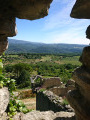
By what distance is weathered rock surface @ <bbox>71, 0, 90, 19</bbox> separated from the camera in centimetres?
227

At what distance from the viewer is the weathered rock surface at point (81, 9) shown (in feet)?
7.43

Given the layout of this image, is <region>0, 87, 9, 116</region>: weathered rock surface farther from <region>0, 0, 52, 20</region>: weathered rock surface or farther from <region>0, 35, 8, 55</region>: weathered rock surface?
<region>0, 0, 52, 20</region>: weathered rock surface

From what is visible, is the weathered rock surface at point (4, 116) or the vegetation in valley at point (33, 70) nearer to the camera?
the weathered rock surface at point (4, 116)

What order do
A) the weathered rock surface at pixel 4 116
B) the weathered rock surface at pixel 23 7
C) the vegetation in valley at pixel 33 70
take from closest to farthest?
the weathered rock surface at pixel 23 7 < the weathered rock surface at pixel 4 116 < the vegetation in valley at pixel 33 70

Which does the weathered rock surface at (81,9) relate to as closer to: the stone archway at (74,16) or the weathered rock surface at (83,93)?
the stone archway at (74,16)

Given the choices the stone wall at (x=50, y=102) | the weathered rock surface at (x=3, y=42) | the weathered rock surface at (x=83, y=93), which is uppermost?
the weathered rock surface at (x=3, y=42)

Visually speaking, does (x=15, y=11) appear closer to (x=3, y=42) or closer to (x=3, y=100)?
(x=3, y=42)

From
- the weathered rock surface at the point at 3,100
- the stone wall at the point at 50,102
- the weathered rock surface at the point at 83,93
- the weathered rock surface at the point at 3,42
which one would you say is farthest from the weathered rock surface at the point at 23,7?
the stone wall at the point at 50,102

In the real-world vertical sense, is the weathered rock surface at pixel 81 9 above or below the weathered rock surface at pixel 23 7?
below

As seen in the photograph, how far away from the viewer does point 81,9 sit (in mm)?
2398

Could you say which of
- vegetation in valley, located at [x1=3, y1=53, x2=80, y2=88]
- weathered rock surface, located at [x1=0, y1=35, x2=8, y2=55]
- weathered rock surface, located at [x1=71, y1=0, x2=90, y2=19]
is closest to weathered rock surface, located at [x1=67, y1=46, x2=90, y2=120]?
weathered rock surface, located at [x1=71, y1=0, x2=90, y2=19]

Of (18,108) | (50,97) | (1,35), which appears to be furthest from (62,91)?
(1,35)

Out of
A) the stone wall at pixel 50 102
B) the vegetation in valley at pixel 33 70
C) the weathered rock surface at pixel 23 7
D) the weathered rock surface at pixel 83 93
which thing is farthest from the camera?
the vegetation in valley at pixel 33 70

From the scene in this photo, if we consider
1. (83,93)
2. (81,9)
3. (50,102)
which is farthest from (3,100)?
(50,102)
